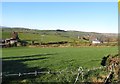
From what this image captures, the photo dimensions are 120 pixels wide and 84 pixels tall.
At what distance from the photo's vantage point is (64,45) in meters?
67.2

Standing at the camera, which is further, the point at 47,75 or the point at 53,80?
the point at 47,75

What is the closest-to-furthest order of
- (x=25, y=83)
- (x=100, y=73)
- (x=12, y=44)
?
(x=25, y=83) < (x=100, y=73) < (x=12, y=44)

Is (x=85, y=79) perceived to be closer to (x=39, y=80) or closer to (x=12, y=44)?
(x=39, y=80)

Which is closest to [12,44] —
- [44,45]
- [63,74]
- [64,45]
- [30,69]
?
[44,45]

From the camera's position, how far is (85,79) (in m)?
19.8

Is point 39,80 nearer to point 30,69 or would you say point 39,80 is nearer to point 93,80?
point 93,80

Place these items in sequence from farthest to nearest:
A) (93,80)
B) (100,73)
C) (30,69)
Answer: (30,69), (100,73), (93,80)

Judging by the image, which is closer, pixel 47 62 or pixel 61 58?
pixel 47 62

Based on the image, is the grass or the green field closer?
the green field

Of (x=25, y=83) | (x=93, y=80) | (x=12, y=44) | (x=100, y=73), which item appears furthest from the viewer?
(x=12, y=44)

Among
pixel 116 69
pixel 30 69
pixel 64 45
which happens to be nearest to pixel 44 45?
pixel 64 45

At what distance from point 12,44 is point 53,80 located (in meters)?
48.1

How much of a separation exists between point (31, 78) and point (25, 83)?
4.95 feet

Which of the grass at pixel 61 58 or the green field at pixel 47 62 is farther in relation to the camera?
the grass at pixel 61 58
